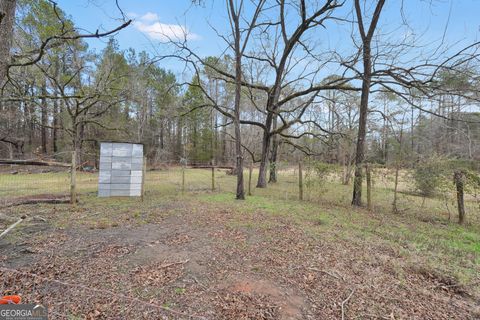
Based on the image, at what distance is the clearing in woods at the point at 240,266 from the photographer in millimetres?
2150

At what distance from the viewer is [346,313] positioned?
2.11m

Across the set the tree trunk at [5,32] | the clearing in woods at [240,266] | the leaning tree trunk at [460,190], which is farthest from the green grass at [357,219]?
the tree trunk at [5,32]

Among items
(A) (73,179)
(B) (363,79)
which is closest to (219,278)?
(A) (73,179)

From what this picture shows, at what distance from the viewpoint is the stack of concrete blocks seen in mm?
7633

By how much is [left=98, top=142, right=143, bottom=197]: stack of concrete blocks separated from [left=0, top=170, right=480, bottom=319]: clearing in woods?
233 cm

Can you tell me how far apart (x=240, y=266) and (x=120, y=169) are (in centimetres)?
643

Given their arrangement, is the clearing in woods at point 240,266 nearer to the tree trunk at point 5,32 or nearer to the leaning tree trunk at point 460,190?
the leaning tree trunk at point 460,190

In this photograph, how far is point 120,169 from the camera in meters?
7.79

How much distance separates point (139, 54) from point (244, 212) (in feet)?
67.6

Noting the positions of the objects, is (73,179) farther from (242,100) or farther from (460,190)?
(242,100)

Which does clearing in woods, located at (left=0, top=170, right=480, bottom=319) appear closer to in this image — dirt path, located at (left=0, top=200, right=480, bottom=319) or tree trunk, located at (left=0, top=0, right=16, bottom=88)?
dirt path, located at (left=0, top=200, right=480, bottom=319)

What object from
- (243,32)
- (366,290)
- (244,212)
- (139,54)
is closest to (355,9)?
(243,32)

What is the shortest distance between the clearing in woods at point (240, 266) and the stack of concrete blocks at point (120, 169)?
91.9 inches

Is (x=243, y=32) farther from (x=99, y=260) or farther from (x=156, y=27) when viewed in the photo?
(x=99, y=260)
